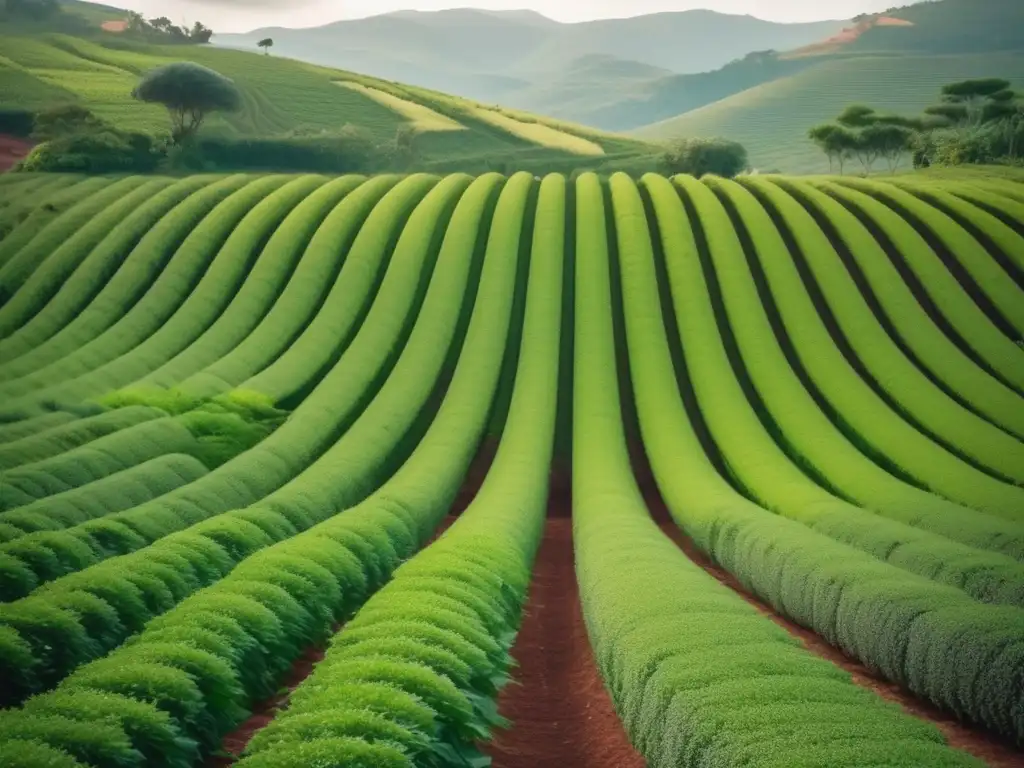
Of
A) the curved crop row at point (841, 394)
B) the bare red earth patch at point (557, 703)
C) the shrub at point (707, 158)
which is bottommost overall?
the bare red earth patch at point (557, 703)

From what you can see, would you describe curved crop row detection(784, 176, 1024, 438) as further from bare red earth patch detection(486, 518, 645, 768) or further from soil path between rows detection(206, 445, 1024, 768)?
bare red earth patch detection(486, 518, 645, 768)

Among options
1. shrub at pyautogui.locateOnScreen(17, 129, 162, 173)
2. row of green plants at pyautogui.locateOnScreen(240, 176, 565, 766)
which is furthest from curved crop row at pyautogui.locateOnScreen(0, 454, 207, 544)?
shrub at pyautogui.locateOnScreen(17, 129, 162, 173)

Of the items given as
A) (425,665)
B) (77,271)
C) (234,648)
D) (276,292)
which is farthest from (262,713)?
(77,271)

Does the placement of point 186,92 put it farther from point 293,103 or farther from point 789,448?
point 789,448

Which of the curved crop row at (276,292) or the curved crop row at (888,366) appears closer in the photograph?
the curved crop row at (888,366)

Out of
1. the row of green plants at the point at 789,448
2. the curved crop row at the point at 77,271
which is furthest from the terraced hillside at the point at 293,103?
the row of green plants at the point at 789,448

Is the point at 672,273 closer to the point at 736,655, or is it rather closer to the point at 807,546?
the point at 807,546

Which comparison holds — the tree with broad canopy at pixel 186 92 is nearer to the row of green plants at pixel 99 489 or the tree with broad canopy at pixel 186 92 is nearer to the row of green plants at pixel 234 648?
the row of green plants at pixel 99 489
